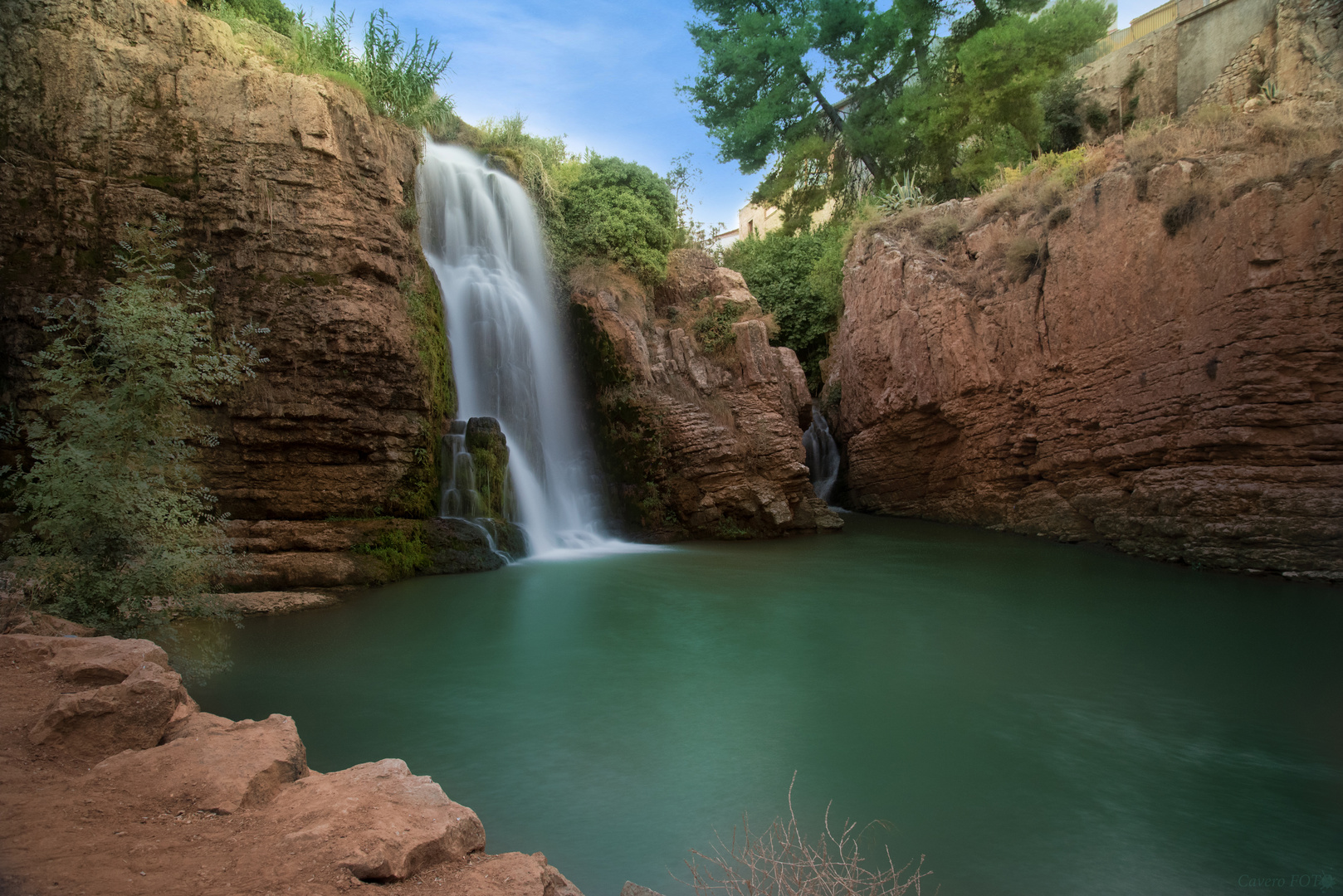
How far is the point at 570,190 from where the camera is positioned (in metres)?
16.3

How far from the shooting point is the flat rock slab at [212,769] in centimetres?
280

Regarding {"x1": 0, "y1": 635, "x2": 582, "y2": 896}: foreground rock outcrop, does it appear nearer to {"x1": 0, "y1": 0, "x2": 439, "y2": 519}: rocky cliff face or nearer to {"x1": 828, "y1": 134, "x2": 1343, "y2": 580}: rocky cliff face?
{"x1": 0, "y1": 0, "x2": 439, "y2": 519}: rocky cliff face

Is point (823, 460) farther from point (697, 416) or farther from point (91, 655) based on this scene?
point (91, 655)

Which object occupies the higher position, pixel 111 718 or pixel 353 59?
pixel 353 59

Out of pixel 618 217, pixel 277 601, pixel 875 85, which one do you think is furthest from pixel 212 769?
pixel 875 85

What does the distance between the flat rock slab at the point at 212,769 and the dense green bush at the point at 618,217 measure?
13.1 meters

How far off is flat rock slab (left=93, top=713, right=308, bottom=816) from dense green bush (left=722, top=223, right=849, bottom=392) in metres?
18.7

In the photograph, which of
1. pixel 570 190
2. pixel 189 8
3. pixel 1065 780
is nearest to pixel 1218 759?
pixel 1065 780

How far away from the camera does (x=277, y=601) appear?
832 centimetres

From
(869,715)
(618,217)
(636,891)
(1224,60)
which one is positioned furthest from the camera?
(1224,60)

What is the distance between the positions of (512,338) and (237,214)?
15.9 ft

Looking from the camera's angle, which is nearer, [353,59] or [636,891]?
[636,891]

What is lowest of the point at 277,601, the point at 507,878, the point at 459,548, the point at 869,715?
the point at 869,715

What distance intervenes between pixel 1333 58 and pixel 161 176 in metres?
20.3
